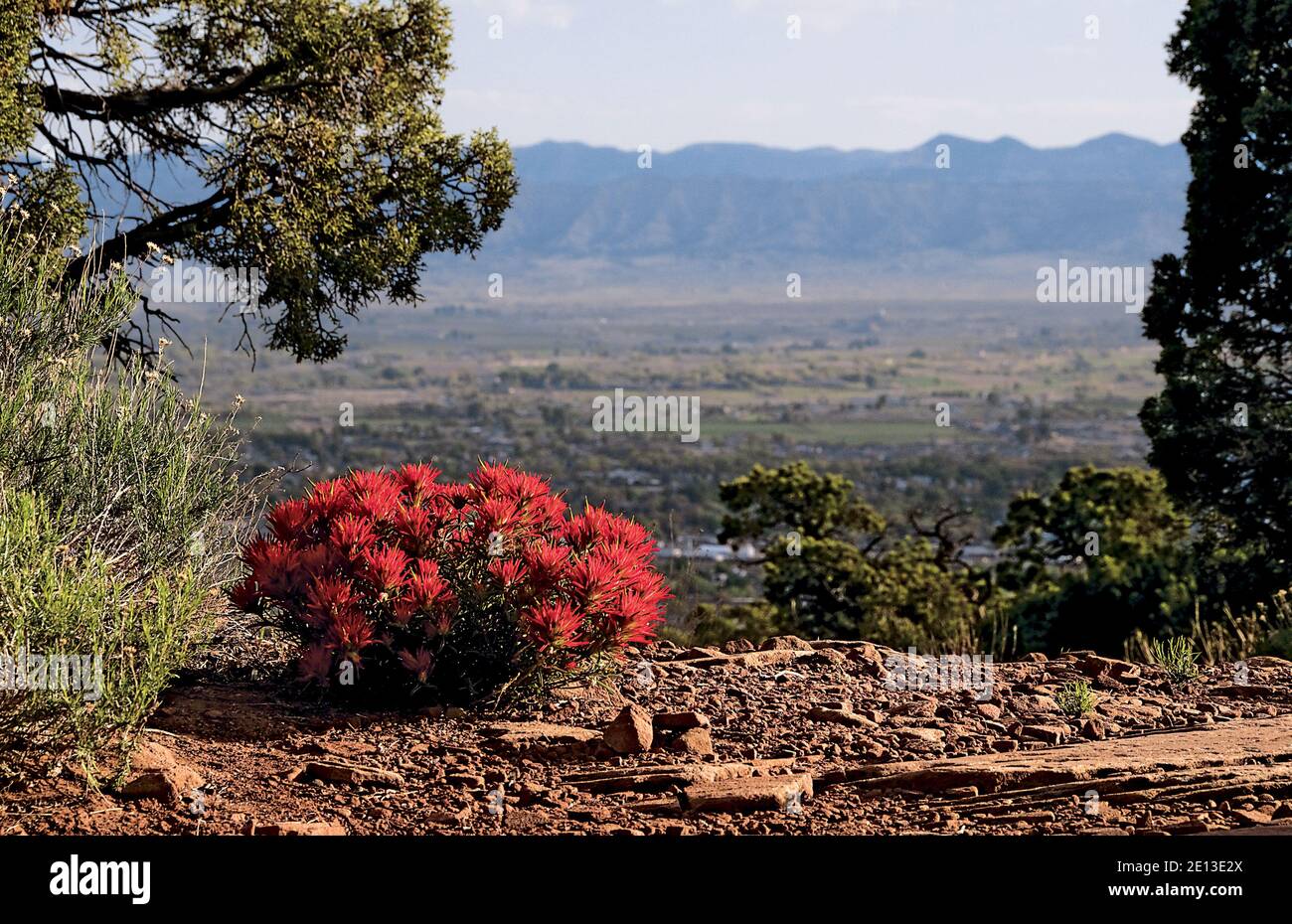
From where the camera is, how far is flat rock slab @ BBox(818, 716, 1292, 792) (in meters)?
5.60

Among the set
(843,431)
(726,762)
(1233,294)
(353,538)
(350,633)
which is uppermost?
(1233,294)

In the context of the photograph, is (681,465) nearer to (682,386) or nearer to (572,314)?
(682,386)

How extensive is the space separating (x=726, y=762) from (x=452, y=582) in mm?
1540

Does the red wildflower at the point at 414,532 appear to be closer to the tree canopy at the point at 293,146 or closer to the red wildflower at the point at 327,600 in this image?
the red wildflower at the point at 327,600

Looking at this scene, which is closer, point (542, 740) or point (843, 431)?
point (542, 740)

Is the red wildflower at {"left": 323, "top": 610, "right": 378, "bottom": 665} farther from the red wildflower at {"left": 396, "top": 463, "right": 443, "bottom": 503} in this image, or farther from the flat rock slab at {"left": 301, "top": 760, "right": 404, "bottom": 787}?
the red wildflower at {"left": 396, "top": 463, "right": 443, "bottom": 503}

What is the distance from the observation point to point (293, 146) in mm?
11086

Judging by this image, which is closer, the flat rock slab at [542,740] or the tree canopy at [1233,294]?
the flat rock slab at [542,740]

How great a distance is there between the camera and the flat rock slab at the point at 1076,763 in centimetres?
560

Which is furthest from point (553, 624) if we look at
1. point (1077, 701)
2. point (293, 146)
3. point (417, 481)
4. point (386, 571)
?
point (293, 146)

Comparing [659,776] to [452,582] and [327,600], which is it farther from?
[327,600]

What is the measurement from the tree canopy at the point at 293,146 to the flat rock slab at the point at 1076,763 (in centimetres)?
691

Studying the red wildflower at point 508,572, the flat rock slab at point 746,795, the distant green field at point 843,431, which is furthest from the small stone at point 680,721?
the distant green field at point 843,431
